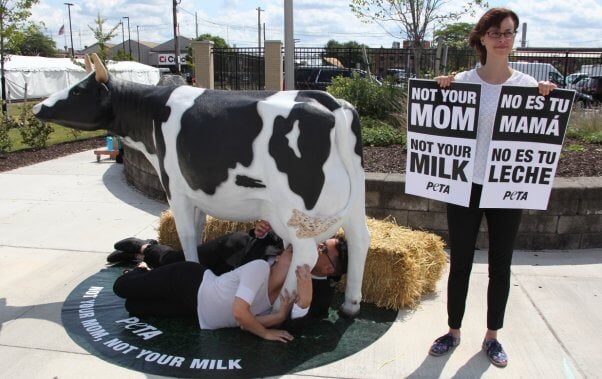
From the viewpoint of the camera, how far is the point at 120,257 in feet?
14.8

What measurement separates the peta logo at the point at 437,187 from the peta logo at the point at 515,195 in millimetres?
312

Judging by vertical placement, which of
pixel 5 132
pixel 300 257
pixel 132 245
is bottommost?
pixel 132 245

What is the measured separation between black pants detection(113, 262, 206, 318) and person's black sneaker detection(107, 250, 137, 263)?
941 mm

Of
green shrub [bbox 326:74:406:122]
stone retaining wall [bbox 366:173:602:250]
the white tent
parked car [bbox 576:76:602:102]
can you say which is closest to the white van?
parked car [bbox 576:76:602:102]

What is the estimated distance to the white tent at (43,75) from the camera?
97.6ft

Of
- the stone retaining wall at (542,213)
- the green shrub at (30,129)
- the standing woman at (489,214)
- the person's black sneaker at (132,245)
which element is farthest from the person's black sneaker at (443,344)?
the green shrub at (30,129)

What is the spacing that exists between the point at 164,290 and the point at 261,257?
0.70 meters

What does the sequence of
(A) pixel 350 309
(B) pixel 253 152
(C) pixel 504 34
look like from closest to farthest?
(C) pixel 504 34, (B) pixel 253 152, (A) pixel 350 309

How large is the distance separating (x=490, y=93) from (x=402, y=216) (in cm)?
250

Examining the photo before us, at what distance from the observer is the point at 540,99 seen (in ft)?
9.43

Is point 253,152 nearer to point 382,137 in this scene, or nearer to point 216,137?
point 216,137

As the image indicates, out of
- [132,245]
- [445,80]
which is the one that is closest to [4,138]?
[132,245]

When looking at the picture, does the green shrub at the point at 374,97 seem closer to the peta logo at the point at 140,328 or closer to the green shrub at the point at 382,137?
the green shrub at the point at 382,137

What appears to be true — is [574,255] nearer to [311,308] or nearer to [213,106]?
[311,308]
